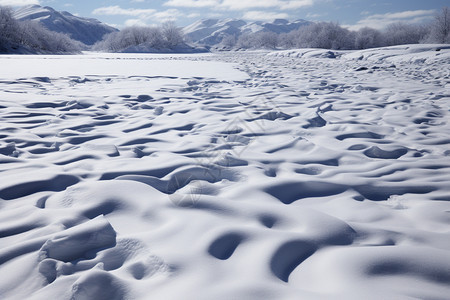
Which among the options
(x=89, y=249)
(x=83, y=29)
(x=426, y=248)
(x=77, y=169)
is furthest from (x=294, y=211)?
(x=83, y=29)

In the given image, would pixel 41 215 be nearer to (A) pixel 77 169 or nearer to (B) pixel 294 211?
(A) pixel 77 169

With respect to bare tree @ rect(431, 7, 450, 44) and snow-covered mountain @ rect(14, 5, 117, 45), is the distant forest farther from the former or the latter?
snow-covered mountain @ rect(14, 5, 117, 45)

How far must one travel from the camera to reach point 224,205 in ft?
4.89

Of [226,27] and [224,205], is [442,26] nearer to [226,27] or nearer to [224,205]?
[224,205]

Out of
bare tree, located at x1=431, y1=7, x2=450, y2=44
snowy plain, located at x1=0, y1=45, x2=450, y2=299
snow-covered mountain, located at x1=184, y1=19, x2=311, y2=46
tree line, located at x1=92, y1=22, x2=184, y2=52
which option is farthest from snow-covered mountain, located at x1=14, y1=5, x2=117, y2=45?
snowy plain, located at x1=0, y1=45, x2=450, y2=299

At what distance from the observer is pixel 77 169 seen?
1.91 m

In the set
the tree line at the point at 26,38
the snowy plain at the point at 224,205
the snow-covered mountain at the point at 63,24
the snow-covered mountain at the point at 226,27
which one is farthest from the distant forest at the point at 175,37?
the snow-covered mountain at the point at 226,27

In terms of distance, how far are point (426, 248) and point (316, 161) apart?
1026 millimetres

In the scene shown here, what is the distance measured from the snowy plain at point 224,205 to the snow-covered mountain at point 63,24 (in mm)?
133408

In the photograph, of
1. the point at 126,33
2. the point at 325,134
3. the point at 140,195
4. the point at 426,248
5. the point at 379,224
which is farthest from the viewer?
the point at 126,33

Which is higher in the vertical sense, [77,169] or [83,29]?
[83,29]

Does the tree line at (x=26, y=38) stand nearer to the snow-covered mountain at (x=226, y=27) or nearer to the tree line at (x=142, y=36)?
the tree line at (x=142, y=36)

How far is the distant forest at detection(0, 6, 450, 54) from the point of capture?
23.6 m

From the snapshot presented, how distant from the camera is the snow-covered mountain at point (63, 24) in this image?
378 ft
